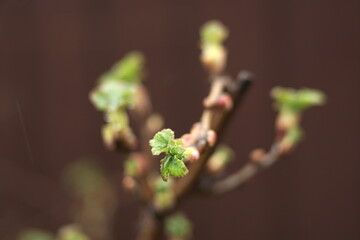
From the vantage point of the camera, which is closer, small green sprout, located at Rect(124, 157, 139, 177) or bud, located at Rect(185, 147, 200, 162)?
bud, located at Rect(185, 147, 200, 162)

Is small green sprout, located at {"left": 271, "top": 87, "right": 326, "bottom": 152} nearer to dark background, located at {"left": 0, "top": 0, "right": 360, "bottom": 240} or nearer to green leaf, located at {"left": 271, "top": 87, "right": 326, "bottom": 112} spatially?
green leaf, located at {"left": 271, "top": 87, "right": 326, "bottom": 112}

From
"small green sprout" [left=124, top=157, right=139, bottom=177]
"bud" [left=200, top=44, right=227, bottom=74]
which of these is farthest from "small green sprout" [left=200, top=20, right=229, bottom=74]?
"small green sprout" [left=124, top=157, right=139, bottom=177]

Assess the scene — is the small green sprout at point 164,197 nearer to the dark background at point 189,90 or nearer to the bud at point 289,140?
the bud at point 289,140

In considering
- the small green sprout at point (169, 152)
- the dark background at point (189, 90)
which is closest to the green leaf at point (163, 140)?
the small green sprout at point (169, 152)

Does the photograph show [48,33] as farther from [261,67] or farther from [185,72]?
[261,67]

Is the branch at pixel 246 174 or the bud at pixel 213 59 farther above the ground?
the bud at pixel 213 59

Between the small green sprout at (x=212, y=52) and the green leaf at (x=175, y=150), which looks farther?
the small green sprout at (x=212, y=52)
